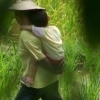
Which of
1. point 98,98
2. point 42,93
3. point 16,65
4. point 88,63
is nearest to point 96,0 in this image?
point 88,63

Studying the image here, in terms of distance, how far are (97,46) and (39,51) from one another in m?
1.37

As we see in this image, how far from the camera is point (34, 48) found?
1.63m

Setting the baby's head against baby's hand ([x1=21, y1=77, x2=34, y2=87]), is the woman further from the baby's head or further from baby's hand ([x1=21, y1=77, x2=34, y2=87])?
the baby's head

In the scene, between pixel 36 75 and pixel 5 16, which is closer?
pixel 5 16

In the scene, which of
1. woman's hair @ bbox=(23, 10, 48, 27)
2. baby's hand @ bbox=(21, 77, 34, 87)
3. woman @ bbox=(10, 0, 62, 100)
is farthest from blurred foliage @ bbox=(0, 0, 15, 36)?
baby's hand @ bbox=(21, 77, 34, 87)

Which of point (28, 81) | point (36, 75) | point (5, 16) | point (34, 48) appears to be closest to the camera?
point (5, 16)

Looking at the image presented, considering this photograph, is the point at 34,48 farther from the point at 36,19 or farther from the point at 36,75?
the point at 36,19

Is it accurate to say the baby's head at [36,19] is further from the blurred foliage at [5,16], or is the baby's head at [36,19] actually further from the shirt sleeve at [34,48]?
the shirt sleeve at [34,48]

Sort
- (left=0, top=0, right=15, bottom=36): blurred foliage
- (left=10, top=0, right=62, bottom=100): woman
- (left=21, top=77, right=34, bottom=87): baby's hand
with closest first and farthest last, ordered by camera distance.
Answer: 1. (left=0, top=0, right=15, bottom=36): blurred foliage
2. (left=10, top=0, right=62, bottom=100): woman
3. (left=21, top=77, right=34, bottom=87): baby's hand

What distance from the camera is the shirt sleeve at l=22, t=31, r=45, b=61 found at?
1559mm

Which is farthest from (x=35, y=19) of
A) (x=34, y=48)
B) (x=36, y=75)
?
(x=36, y=75)

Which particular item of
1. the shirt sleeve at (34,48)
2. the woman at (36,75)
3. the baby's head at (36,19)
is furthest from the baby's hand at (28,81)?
the baby's head at (36,19)

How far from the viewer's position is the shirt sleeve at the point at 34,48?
156cm

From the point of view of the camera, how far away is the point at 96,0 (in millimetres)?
335
